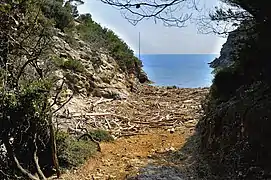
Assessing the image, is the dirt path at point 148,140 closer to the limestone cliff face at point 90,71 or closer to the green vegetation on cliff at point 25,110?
the green vegetation on cliff at point 25,110

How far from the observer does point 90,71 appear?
12.3m

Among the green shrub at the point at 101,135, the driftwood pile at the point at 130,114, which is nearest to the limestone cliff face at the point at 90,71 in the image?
the driftwood pile at the point at 130,114

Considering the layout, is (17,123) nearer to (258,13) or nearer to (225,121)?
(225,121)

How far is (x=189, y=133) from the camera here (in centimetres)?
838

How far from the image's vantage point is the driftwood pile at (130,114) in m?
8.64

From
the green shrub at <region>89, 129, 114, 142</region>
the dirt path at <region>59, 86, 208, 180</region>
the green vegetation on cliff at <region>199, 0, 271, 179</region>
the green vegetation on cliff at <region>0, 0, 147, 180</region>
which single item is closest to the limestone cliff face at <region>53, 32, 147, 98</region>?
the dirt path at <region>59, 86, 208, 180</region>

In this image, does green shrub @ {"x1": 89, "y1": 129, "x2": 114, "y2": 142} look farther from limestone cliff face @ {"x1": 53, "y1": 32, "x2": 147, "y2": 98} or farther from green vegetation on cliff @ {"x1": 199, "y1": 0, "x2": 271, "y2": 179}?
limestone cliff face @ {"x1": 53, "y1": 32, "x2": 147, "y2": 98}

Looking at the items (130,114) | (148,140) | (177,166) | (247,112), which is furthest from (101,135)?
(247,112)

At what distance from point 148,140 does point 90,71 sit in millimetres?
5071

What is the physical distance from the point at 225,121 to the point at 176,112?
4.80m

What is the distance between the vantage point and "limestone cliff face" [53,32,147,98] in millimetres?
11227

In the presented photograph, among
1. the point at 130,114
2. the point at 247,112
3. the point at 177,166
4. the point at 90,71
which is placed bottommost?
the point at 177,166

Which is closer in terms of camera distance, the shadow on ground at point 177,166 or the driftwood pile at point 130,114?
the shadow on ground at point 177,166

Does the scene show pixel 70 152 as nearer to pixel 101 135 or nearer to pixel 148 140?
pixel 101 135
